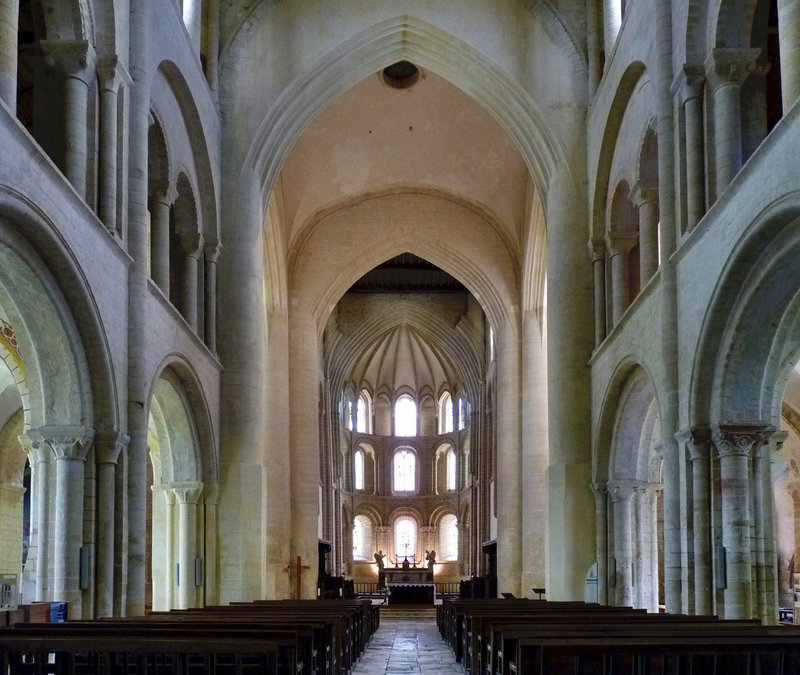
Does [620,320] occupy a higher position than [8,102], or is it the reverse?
[8,102]

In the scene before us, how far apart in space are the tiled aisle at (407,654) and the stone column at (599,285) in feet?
22.3

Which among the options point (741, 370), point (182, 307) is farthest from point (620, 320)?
point (182, 307)

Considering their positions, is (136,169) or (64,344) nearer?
(64,344)

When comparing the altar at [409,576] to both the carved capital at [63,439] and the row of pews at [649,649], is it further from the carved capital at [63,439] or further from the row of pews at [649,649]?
the row of pews at [649,649]

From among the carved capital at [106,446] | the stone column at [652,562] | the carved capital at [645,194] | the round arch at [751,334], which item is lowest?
the stone column at [652,562]

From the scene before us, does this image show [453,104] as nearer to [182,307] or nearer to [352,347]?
[182,307]

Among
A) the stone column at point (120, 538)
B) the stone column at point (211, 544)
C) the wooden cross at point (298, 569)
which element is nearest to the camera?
the stone column at point (120, 538)

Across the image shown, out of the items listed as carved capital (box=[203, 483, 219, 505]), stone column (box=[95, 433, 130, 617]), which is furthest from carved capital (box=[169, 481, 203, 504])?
stone column (box=[95, 433, 130, 617])

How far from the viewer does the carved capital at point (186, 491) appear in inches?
834

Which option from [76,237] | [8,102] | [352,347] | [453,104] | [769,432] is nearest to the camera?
[8,102]

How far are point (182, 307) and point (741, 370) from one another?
36.0ft

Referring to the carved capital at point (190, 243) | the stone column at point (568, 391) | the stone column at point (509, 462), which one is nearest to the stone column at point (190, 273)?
the carved capital at point (190, 243)

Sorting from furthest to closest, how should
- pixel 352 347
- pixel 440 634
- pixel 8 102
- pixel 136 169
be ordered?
pixel 352 347 < pixel 440 634 < pixel 136 169 < pixel 8 102

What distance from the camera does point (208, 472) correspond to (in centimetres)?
2175
